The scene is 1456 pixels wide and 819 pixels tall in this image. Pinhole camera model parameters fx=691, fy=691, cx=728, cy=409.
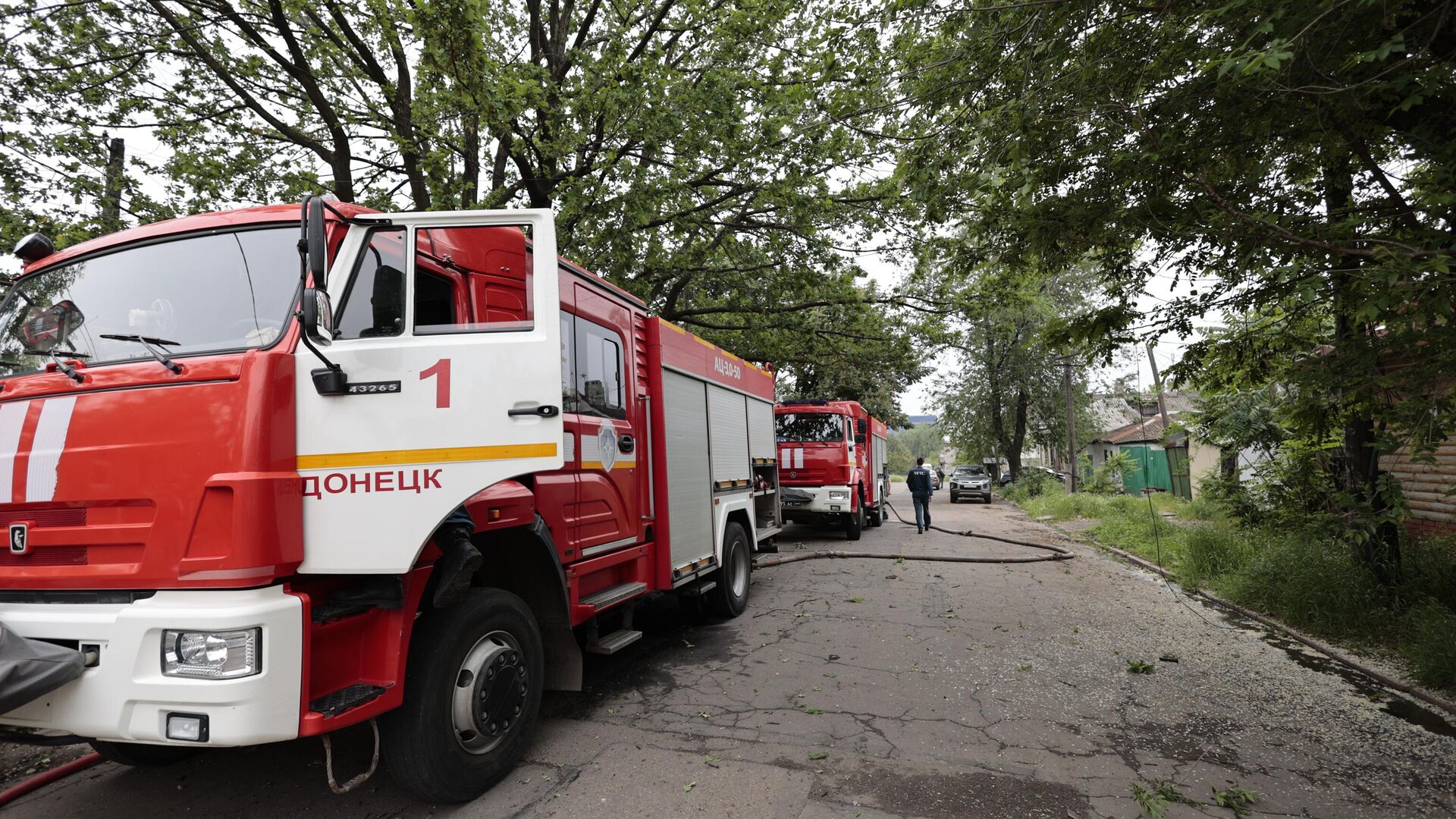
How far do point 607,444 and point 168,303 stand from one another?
7.74 feet

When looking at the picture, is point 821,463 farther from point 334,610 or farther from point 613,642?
point 334,610

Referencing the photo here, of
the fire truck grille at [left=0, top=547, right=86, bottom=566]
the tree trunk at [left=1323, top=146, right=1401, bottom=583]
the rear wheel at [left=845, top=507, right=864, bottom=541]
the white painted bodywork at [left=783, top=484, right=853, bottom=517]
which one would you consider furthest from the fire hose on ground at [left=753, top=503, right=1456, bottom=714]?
the fire truck grille at [left=0, top=547, right=86, bottom=566]

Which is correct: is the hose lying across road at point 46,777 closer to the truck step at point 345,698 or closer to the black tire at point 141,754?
the black tire at point 141,754

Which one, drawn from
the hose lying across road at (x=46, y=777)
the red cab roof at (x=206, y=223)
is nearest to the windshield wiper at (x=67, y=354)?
the red cab roof at (x=206, y=223)

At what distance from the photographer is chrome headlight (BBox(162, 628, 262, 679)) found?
93.4 inches

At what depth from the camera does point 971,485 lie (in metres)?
27.3

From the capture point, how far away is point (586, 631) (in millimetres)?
4480

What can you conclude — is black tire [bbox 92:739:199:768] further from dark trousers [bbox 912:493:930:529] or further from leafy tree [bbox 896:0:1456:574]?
dark trousers [bbox 912:493:930:529]

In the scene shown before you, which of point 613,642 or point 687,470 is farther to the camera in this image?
point 687,470

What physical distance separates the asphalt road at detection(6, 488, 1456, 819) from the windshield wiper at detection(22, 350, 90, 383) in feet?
6.69

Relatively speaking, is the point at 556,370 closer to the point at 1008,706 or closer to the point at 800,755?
the point at 800,755

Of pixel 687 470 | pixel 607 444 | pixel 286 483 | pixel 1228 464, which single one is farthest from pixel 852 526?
pixel 286 483

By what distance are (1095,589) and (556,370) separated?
7975 millimetres

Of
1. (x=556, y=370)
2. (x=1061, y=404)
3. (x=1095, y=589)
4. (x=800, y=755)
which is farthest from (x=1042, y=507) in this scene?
(x=556, y=370)
